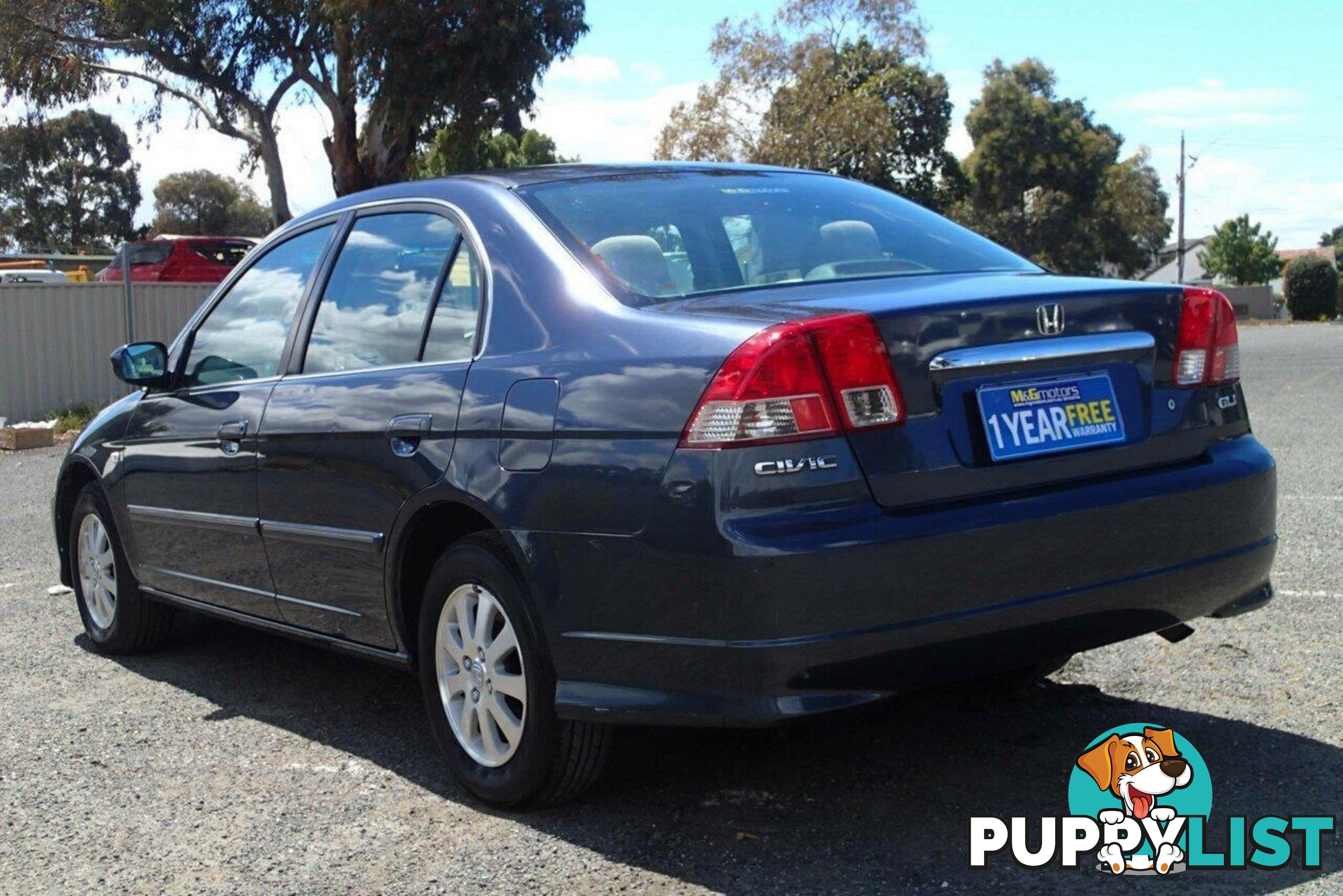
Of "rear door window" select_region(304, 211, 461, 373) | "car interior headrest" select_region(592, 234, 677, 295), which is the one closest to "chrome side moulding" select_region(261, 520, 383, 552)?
"rear door window" select_region(304, 211, 461, 373)

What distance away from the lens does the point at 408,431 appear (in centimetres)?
399

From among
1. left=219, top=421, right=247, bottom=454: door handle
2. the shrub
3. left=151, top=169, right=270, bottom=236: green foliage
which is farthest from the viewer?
left=151, top=169, right=270, bottom=236: green foliage

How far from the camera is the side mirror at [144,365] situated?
5.39m

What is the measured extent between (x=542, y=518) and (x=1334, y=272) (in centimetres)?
5826

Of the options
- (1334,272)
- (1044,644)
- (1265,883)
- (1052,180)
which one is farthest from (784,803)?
(1052,180)

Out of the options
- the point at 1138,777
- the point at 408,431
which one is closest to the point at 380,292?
the point at 408,431

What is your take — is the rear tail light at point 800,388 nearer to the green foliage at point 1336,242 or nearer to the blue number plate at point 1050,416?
the blue number plate at point 1050,416

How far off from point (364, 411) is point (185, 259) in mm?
24289

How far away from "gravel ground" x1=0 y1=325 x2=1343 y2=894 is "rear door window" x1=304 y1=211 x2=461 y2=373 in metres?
A: 1.18

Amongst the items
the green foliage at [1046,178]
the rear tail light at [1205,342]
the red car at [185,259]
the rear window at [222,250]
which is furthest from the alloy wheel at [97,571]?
the green foliage at [1046,178]

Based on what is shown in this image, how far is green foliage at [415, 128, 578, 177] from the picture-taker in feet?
94.2

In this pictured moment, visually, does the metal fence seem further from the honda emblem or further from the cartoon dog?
the honda emblem

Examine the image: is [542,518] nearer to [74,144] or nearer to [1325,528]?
[1325,528]

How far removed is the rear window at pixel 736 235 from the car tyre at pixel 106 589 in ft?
8.57
